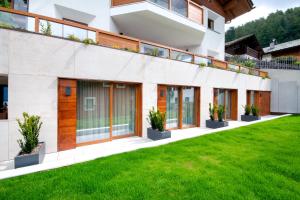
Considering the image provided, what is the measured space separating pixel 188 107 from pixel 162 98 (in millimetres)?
2436

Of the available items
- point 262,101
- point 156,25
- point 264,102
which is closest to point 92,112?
point 156,25

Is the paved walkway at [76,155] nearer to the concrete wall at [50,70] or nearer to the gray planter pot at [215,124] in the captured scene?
the concrete wall at [50,70]

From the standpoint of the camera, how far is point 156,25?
11.2 meters

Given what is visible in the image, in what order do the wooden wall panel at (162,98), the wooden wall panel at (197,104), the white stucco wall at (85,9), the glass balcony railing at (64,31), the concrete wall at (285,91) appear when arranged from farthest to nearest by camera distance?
the concrete wall at (285,91) → the wooden wall panel at (197,104) → the wooden wall panel at (162,98) → the white stucco wall at (85,9) → the glass balcony railing at (64,31)

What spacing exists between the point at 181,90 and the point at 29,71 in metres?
7.18

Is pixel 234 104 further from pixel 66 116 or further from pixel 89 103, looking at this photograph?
pixel 66 116

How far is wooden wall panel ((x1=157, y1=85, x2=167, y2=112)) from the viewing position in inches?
351

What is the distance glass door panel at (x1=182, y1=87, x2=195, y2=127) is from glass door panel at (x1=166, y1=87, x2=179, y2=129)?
0.56 metres

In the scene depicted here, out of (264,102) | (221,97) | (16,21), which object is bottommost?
(264,102)

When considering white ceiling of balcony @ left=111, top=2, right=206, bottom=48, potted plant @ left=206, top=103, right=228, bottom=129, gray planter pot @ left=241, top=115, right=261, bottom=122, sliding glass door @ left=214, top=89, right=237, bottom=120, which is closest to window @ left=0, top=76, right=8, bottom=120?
white ceiling of balcony @ left=111, top=2, right=206, bottom=48

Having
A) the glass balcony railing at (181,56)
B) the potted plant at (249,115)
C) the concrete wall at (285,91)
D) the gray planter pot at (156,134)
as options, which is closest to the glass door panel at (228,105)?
the potted plant at (249,115)

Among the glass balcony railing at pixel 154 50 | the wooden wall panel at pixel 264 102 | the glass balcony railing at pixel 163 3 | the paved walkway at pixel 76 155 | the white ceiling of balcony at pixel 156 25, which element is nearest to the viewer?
the paved walkway at pixel 76 155

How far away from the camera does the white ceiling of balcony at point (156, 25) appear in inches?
384

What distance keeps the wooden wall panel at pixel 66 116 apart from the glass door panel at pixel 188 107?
6.10 metres
